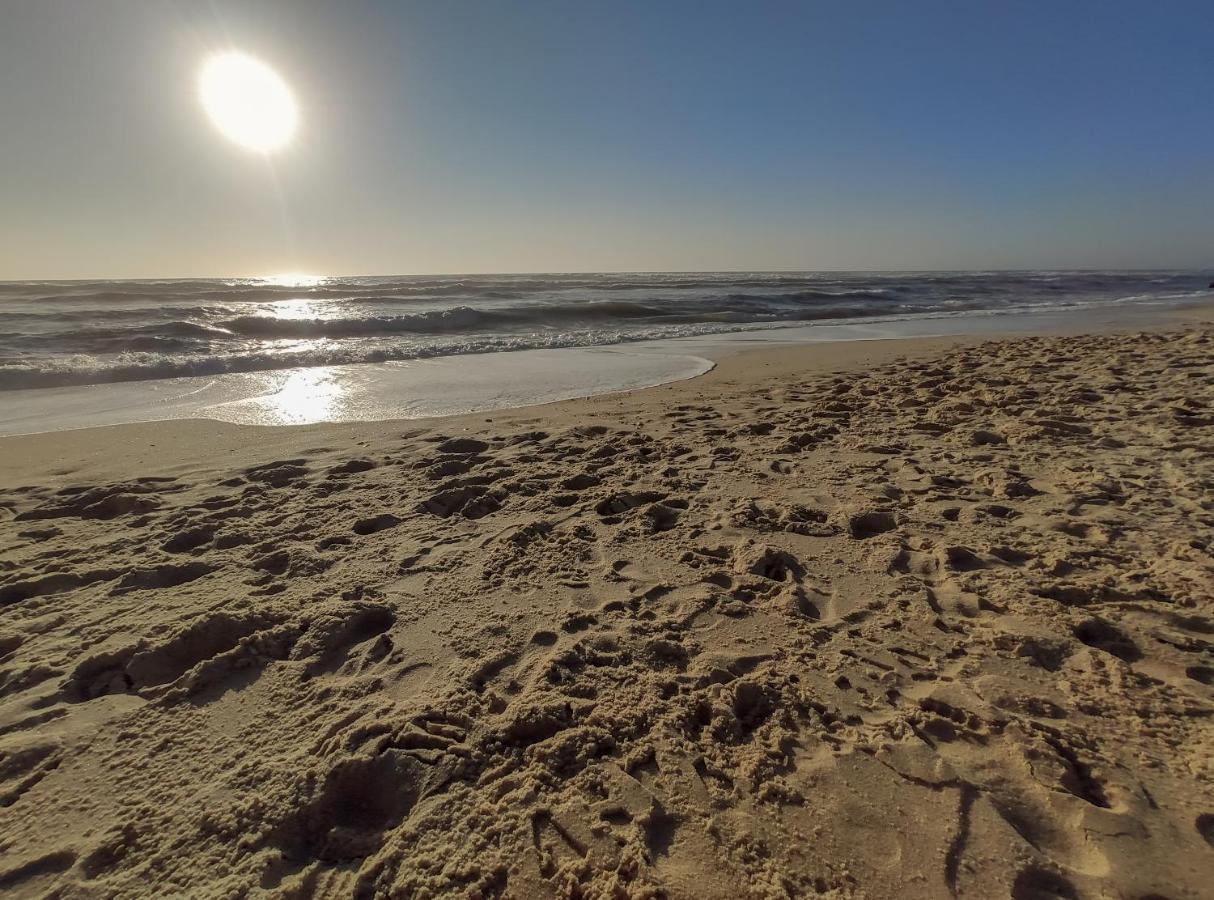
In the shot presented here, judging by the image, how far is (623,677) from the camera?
2.10 meters

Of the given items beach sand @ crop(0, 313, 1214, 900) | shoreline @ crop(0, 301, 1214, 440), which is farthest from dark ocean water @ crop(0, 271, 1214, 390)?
beach sand @ crop(0, 313, 1214, 900)

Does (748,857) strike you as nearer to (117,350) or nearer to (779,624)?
(779,624)

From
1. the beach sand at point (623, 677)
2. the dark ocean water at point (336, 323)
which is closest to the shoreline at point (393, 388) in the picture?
the dark ocean water at point (336, 323)

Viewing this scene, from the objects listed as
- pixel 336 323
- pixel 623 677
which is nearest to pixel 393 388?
pixel 623 677

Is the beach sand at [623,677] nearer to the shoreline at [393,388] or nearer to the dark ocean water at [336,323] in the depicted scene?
the shoreline at [393,388]

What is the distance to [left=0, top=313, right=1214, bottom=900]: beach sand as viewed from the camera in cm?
151

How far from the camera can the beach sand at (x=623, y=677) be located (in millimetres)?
1513

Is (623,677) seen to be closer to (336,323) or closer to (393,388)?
(393,388)

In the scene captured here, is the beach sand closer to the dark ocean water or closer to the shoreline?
the shoreline

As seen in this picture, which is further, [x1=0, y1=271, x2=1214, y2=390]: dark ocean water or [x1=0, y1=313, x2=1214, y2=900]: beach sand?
[x1=0, y1=271, x2=1214, y2=390]: dark ocean water

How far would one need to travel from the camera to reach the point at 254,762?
1.82 metres

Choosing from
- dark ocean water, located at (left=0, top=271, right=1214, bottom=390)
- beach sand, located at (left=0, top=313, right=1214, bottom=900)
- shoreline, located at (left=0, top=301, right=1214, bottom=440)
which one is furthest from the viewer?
dark ocean water, located at (left=0, top=271, right=1214, bottom=390)

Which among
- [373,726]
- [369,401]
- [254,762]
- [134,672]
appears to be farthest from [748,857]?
[369,401]

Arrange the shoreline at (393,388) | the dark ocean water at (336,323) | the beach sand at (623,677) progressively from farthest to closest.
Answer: the dark ocean water at (336,323) → the shoreline at (393,388) → the beach sand at (623,677)
